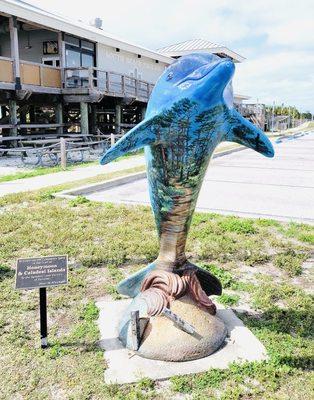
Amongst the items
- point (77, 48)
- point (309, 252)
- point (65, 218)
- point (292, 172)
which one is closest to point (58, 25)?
point (77, 48)

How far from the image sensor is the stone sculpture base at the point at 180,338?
327 cm

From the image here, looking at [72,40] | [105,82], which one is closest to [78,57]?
[72,40]

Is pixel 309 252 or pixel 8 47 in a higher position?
pixel 8 47

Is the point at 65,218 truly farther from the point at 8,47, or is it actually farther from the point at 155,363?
the point at 8,47

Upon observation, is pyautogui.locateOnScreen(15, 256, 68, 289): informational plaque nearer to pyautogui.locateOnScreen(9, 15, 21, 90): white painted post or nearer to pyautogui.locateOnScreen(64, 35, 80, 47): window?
pyautogui.locateOnScreen(9, 15, 21, 90): white painted post

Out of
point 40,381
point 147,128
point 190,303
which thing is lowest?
point 40,381

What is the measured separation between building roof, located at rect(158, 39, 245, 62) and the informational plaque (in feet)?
96.1

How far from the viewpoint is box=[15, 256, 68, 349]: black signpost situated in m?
3.38

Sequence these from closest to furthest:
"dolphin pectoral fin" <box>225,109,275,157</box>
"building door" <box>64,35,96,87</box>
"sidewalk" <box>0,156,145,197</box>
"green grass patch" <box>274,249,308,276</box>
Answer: "dolphin pectoral fin" <box>225,109,275,157</box>
"green grass patch" <box>274,249,308,276</box>
"sidewalk" <box>0,156,145,197</box>
"building door" <box>64,35,96,87</box>

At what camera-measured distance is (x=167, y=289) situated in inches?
135

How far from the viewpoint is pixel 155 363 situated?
10.7 ft

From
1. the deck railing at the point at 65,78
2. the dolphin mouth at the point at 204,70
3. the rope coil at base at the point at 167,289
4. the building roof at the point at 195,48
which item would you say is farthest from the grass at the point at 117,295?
the building roof at the point at 195,48

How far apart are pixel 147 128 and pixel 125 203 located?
18.2ft

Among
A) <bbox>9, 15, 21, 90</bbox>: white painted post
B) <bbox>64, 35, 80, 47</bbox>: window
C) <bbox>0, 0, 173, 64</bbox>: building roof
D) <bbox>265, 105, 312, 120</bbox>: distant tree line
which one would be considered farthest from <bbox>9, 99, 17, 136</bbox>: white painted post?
<bbox>265, 105, 312, 120</bbox>: distant tree line
